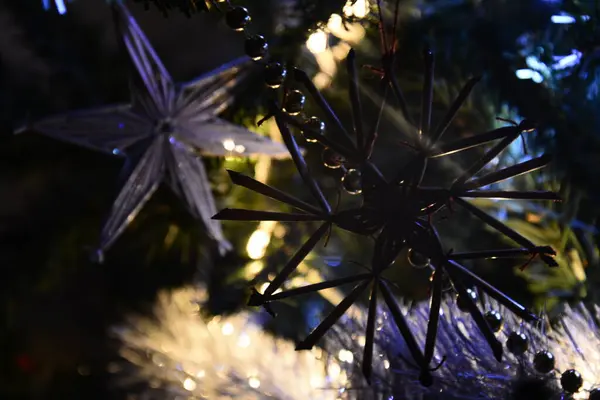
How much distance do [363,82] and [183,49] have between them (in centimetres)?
51

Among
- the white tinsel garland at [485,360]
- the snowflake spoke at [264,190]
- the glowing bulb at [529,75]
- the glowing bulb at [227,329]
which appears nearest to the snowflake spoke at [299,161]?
the snowflake spoke at [264,190]

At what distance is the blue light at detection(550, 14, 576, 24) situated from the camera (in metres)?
0.47

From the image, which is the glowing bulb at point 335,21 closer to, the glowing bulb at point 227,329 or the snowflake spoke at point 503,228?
the snowflake spoke at point 503,228

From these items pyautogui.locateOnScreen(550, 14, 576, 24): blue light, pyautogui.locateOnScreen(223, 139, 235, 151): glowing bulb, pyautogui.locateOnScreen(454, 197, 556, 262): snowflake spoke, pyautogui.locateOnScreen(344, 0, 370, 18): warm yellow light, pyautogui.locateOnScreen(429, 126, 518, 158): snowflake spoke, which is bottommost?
pyautogui.locateOnScreen(454, 197, 556, 262): snowflake spoke

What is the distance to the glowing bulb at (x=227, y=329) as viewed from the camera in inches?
24.9

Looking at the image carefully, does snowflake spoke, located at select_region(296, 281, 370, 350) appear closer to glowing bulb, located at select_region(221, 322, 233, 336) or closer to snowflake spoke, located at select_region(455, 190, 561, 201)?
snowflake spoke, located at select_region(455, 190, 561, 201)

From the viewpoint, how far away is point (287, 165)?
2.17 ft

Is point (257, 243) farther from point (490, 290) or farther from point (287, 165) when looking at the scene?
point (490, 290)

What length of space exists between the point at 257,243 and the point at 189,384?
178 mm

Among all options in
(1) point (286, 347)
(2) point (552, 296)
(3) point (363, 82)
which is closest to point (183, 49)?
(3) point (363, 82)

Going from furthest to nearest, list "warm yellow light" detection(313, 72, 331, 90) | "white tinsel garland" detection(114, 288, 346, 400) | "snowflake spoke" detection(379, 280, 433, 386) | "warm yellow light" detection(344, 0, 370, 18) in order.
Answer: "warm yellow light" detection(313, 72, 331, 90)
"white tinsel garland" detection(114, 288, 346, 400)
"warm yellow light" detection(344, 0, 370, 18)
"snowflake spoke" detection(379, 280, 433, 386)

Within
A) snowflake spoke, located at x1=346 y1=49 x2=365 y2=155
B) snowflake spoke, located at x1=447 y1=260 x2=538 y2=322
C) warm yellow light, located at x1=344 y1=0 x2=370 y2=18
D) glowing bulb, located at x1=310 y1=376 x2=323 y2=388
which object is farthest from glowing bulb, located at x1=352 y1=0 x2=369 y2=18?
glowing bulb, located at x1=310 y1=376 x2=323 y2=388

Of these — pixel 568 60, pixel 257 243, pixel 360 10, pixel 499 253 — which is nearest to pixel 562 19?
pixel 568 60

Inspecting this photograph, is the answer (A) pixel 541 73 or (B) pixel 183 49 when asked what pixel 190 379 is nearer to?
(A) pixel 541 73
